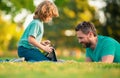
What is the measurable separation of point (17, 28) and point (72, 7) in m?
9.15

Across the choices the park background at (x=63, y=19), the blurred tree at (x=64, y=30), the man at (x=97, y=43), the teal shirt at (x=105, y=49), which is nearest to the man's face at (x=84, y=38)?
the man at (x=97, y=43)

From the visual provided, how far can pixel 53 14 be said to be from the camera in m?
8.42

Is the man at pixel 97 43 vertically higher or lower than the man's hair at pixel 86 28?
lower

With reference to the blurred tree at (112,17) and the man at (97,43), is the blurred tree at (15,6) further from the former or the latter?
the blurred tree at (112,17)

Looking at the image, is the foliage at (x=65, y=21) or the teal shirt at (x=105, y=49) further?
the foliage at (x=65, y=21)

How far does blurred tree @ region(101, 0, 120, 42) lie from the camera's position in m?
33.8

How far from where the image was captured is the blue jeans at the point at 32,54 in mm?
8203

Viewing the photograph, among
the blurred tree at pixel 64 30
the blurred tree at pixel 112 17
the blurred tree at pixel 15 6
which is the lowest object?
the blurred tree at pixel 64 30

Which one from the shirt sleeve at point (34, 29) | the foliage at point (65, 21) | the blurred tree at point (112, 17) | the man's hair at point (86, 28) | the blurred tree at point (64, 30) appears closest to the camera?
the man's hair at point (86, 28)

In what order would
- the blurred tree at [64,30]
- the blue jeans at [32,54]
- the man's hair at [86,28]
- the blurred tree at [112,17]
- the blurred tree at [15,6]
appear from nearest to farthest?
1. the man's hair at [86,28]
2. the blue jeans at [32,54]
3. the blurred tree at [15,6]
4. the blurred tree at [112,17]
5. the blurred tree at [64,30]

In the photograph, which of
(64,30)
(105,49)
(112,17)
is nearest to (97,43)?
(105,49)

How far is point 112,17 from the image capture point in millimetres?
34688

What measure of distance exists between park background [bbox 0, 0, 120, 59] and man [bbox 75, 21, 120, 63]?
8.63 metres

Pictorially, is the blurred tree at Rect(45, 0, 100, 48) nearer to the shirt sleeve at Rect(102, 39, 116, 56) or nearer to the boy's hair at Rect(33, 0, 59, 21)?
the boy's hair at Rect(33, 0, 59, 21)
